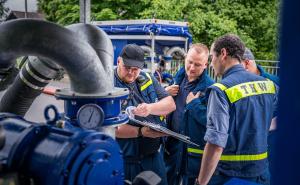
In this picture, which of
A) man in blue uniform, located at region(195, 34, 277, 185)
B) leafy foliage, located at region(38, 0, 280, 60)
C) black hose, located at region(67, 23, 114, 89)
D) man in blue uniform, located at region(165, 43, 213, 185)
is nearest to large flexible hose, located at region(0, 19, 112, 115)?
black hose, located at region(67, 23, 114, 89)

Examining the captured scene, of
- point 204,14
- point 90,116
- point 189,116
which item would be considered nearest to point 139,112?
point 189,116

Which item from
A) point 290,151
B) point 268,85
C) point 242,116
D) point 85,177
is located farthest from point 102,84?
point 268,85

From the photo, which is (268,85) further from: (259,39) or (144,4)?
(259,39)

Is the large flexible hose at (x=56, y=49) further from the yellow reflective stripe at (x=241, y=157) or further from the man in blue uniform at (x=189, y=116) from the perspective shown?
the man in blue uniform at (x=189, y=116)

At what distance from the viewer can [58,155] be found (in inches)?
51.0

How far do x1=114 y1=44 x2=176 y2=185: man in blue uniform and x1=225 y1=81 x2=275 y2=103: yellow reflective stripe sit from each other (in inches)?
32.5

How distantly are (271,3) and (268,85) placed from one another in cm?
1969

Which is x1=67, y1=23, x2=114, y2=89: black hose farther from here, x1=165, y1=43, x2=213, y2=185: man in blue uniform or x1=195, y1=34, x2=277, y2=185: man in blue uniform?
x1=165, y1=43, x2=213, y2=185: man in blue uniform

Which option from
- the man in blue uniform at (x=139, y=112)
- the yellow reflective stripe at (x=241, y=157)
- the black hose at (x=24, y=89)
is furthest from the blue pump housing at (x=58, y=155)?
the man in blue uniform at (x=139, y=112)

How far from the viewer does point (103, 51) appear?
2.15 meters

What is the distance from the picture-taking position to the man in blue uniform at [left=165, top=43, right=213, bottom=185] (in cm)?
338

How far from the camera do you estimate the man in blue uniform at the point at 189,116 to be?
11.1ft

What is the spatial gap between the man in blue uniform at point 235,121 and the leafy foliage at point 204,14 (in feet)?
48.2

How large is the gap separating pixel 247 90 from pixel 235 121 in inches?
9.7
